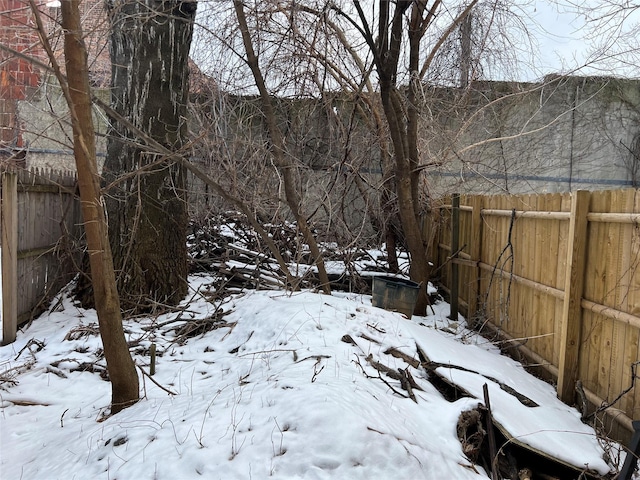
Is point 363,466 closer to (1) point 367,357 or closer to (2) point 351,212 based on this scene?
(1) point 367,357

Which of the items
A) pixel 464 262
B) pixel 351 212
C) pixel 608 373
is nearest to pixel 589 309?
pixel 608 373

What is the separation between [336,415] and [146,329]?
319 cm

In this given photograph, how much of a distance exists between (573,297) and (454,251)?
3359 millimetres

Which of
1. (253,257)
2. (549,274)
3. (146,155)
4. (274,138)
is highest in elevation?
(274,138)

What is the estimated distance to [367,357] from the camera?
149 inches

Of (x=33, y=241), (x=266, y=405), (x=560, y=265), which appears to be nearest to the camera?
(x=266, y=405)

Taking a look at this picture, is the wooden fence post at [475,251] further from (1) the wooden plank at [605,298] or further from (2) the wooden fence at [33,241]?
(2) the wooden fence at [33,241]

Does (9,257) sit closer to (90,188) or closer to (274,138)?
(90,188)

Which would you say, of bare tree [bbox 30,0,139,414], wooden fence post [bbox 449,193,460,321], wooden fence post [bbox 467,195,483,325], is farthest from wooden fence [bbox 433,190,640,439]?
bare tree [bbox 30,0,139,414]

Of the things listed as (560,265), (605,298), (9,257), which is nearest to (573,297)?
(605,298)

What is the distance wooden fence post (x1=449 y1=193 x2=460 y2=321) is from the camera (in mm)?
7121

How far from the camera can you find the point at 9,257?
5012mm

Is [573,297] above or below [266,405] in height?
above

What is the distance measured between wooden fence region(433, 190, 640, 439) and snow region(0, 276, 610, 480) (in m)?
0.31
